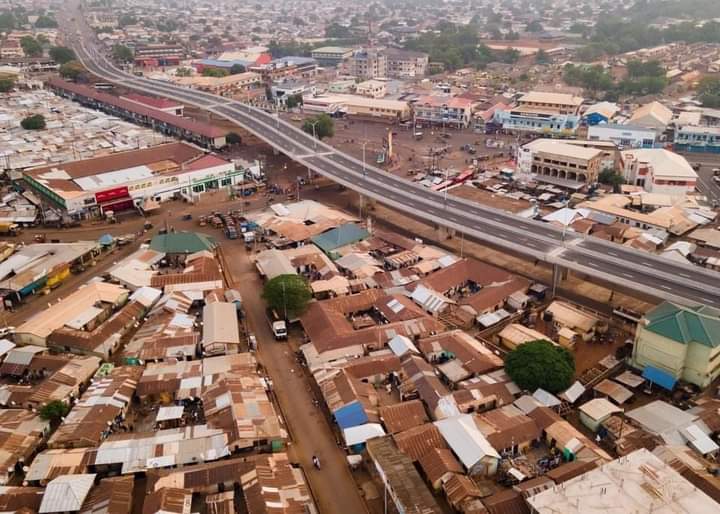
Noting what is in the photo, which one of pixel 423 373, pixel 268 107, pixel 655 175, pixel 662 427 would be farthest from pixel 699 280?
pixel 268 107

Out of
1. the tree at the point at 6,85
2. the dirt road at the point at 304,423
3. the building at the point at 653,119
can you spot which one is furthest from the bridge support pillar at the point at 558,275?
the tree at the point at 6,85

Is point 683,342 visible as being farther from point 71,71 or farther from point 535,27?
point 535,27

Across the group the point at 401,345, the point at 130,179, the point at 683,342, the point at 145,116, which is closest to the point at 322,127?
the point at 130,179

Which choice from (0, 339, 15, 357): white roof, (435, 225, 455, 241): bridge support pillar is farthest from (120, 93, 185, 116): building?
(0, 339, 15, 357): white roof

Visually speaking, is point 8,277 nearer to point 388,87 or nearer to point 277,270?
point 277,270

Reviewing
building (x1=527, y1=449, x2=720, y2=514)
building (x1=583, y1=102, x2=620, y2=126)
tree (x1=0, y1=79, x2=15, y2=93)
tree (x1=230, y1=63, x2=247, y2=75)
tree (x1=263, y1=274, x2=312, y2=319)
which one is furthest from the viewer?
tree (x1=230, y1=63, x2=247, y2=75)

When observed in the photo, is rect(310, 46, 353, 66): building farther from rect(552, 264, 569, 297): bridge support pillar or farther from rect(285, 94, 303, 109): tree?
rect(552, 264, 569, 297): bridge support pillar
